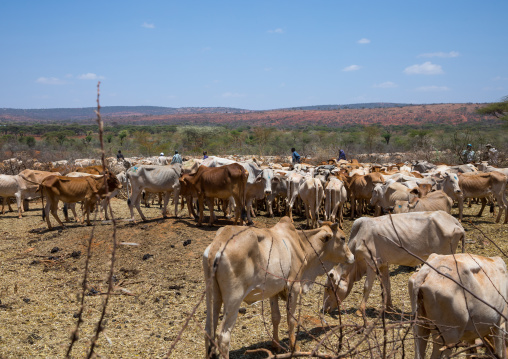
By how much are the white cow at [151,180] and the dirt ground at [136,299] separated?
894mm

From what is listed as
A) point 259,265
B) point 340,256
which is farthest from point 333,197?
point 259,265

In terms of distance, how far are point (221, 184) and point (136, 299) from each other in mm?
5367

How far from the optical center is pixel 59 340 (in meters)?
5.90

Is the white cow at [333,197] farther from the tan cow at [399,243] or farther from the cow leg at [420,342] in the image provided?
the cow leg at [420,342]

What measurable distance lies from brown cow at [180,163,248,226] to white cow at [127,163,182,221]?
106 cm

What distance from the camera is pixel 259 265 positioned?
16.4ft

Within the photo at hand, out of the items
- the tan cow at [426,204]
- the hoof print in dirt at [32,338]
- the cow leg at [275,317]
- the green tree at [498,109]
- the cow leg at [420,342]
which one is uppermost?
the green tree at [498,109]

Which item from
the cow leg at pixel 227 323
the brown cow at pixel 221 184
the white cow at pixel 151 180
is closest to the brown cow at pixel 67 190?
the white cow at pixel 151 180

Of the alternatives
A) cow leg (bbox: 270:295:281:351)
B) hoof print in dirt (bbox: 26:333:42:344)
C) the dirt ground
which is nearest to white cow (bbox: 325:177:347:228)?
the dirt ground

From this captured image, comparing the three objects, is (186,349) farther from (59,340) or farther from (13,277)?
Answer: (13,277)

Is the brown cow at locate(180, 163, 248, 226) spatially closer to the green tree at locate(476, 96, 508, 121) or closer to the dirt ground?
the dirt ground

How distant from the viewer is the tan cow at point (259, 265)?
182 inches

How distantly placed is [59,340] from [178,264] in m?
3.74

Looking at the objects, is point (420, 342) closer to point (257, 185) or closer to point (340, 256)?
point (340, 256)
